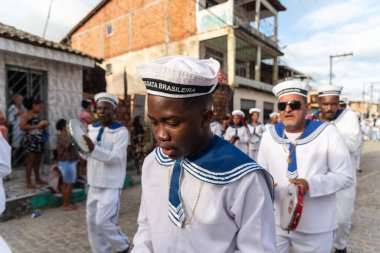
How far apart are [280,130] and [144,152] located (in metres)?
6.74

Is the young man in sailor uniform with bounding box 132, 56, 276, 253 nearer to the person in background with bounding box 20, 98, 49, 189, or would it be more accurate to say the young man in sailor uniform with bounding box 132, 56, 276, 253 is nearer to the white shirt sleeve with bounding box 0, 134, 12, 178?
the white shirt sleeve with bounding box 0, 134, 12, 178

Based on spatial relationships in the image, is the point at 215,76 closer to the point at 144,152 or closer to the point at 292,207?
the point at 292,207

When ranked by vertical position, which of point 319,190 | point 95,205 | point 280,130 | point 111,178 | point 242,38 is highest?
point 242,38

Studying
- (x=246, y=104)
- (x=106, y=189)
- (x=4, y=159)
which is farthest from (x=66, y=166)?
(x=246, y=104)

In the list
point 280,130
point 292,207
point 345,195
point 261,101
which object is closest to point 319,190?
point 292,207

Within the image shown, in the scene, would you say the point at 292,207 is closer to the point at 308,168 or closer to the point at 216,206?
the point at 308,168

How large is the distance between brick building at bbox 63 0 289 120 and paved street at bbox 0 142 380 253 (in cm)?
702

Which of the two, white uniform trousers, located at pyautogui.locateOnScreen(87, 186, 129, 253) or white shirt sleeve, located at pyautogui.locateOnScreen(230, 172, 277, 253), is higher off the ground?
white shirt sleeve, located at pyautogui.locateOnScreen(230, 172, 277, 253)

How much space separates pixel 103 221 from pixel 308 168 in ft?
8.35

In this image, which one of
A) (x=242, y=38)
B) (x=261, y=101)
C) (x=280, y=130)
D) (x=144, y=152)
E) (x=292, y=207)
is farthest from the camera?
(x=261, y=101)

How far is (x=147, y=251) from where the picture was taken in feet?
4.98

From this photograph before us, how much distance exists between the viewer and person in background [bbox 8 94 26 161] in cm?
696

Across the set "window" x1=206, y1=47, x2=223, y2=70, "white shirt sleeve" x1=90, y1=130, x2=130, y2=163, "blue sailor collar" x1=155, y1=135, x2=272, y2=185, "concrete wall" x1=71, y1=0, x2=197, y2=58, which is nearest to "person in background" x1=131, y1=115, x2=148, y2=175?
"white shirt sleeve" x1=90, y1=130, x2=130, y2=163

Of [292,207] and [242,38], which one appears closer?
[292,207]
